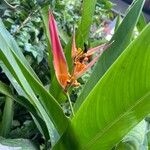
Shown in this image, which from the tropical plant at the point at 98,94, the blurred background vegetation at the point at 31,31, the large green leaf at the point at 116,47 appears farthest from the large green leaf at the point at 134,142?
the blurred background vegetation at the point at 31,31

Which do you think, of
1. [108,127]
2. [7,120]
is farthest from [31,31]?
[108,127]

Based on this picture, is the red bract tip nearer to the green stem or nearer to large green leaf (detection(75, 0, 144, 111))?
large green leaf (detection(75, 0, 144, 111))

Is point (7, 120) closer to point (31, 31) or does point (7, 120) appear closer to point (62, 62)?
point (62, 62)

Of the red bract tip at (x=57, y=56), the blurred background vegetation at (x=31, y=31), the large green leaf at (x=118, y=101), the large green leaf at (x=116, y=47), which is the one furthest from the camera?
the blurred background vegetation at (x=31, y=31)

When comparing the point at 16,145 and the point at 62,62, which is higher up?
the point at 62,62

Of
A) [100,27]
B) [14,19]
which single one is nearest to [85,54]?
[14,19]

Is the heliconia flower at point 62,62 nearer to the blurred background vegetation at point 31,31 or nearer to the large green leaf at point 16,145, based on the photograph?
the large green leaf at point 16,145

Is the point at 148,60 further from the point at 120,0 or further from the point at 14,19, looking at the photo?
the point at 120,0
